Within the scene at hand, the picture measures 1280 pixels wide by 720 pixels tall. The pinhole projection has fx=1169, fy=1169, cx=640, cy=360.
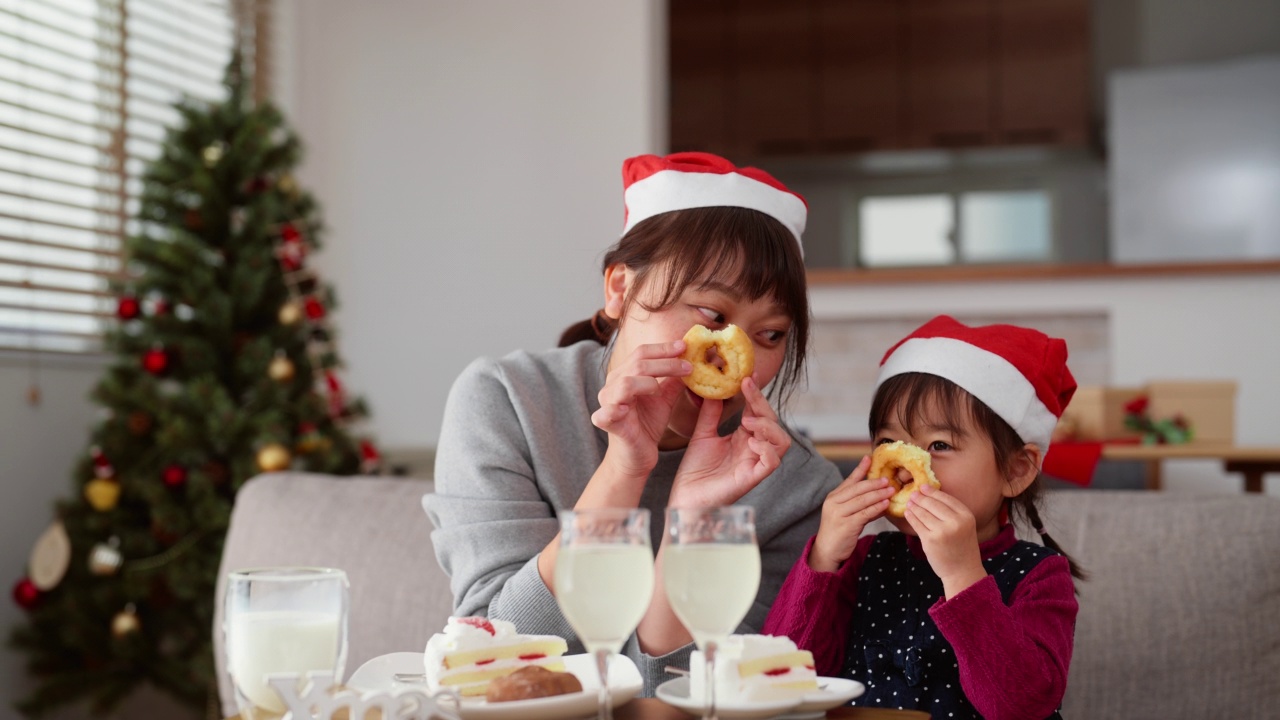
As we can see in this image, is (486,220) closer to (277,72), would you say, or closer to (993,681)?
(277,72)

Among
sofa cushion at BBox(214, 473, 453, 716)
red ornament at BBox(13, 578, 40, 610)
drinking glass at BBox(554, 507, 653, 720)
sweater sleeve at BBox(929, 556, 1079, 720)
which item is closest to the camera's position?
drinking glass at BBox(554, 507, 653, 720)

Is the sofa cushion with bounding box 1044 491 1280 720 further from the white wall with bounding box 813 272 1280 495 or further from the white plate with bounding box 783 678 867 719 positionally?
the white wall with bounding box 813 272 1280 495

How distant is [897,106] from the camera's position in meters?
6.10

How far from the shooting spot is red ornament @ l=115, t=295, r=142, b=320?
2980mm

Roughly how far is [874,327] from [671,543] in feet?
13.4

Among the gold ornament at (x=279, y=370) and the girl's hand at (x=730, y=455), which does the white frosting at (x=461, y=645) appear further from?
the gold ornament at (x=279, y=370)

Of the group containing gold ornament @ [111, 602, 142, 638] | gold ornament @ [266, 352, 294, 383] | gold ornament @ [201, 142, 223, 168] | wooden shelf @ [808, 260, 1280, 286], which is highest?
gold ornament @ [201, 142, 223, 168]

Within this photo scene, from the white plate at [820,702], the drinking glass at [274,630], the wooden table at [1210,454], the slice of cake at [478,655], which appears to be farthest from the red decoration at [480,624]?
the wooden table at [1210,454]

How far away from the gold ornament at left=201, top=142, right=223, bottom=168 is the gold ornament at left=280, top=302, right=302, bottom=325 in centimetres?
41

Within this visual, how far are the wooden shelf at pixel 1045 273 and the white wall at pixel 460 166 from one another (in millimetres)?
1006

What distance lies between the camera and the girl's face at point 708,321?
4.37ft

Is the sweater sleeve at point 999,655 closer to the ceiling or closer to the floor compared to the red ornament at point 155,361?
closer to the floor

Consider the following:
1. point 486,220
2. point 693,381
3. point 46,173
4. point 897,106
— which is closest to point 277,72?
point 486,220

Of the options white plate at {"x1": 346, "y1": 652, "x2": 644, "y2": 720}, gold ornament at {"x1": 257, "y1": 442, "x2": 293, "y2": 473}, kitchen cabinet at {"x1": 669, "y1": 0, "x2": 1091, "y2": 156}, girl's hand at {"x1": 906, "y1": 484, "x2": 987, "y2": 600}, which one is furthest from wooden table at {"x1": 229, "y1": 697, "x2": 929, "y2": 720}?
kitchen cabinet at {"x1": 669, "y1": 0, "x2": 1091, "y2": 156}
